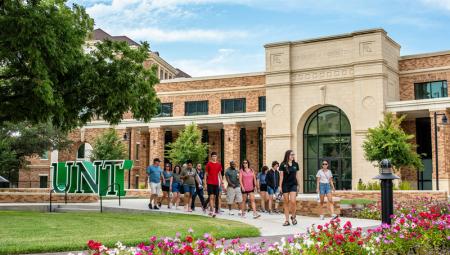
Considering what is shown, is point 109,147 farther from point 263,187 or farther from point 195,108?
point 263,187

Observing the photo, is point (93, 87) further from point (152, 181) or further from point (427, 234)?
point (427, 234)

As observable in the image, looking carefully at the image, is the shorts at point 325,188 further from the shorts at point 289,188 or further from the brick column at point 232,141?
the brick column at point 232,141

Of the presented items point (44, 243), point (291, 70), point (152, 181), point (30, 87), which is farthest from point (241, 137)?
point (44, 243)

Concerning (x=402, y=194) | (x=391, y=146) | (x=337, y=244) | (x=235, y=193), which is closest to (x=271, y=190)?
(x=235, y=193)

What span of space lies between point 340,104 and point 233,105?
1023 centimetres

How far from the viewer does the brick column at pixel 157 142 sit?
43.5 m

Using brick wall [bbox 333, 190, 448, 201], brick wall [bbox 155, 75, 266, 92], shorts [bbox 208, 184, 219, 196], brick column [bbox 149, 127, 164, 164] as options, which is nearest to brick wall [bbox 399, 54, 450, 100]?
brick wall [bbox 155, 75, 266, 92]

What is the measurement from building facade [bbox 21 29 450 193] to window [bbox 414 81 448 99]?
66mm

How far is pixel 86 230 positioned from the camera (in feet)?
38.2

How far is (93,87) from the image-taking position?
17.0 metres

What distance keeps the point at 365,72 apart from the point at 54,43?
82.3 feet

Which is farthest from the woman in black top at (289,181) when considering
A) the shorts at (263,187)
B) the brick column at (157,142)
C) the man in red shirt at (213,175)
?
the brick column at (157,142)

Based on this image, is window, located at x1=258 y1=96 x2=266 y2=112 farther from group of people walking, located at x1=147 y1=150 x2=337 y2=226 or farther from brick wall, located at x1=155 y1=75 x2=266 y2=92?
group of people walking, located at x1=147 y1=150 x2=337 y2=226

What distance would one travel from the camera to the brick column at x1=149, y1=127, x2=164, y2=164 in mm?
43531
